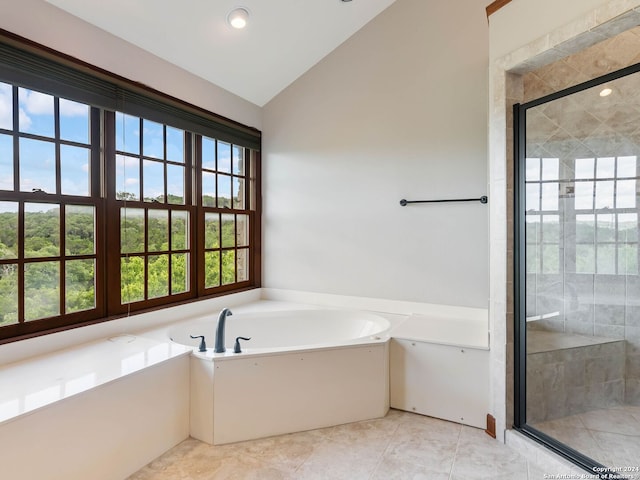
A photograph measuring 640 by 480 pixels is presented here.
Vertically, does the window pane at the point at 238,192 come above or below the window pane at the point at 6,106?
below

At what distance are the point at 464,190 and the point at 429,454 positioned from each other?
1870mm

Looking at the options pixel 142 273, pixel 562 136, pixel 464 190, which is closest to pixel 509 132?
pixel 562 136

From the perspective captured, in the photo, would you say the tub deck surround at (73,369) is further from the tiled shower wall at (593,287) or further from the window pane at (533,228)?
the tiled shower wall at (593,287)

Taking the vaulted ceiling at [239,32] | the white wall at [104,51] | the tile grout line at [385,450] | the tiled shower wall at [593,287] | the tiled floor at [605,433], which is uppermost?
the vaulted ceiling at [239,32]

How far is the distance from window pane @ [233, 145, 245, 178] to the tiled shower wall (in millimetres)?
2519

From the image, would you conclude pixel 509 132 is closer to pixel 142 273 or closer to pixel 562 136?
pixel 562 136

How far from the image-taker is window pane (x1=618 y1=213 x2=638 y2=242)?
2.30 metres

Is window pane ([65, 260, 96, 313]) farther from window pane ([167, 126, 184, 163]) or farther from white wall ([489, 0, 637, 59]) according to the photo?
white wall ([489, 0, 637, 59])

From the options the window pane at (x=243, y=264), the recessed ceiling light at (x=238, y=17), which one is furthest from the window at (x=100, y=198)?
the recessed ceiling light at (x=238, y=17)

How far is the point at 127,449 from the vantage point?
6.21ft

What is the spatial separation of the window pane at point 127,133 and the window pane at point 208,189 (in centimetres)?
67

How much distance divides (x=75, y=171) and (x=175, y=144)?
0.83m

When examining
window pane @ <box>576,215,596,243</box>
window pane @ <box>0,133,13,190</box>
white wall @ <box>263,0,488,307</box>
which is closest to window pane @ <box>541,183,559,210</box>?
window pane @ <box>576,215,596,243</box>

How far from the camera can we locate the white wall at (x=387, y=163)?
2.94 m
